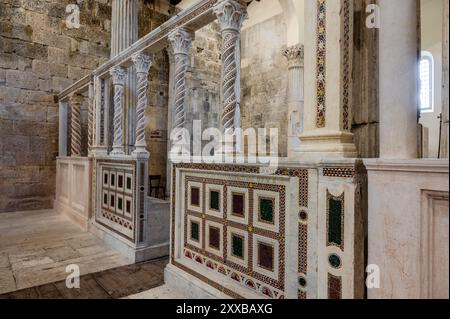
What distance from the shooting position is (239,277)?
7.43 feet

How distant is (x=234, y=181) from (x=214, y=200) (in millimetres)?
316

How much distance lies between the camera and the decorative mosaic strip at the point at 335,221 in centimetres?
164

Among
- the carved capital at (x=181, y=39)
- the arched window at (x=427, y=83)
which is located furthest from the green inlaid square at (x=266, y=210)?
the arched window at (x=427, y=83)

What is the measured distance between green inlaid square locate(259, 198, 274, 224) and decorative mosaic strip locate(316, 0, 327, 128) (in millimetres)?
619

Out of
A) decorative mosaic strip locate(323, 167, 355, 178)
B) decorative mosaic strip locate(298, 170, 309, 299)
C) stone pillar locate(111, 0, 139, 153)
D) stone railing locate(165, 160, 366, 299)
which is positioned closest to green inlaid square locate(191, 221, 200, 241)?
stone railing locate(165, 160, 366, 299)

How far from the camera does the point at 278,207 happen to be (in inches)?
78.3

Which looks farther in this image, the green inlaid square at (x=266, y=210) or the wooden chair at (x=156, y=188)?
the wooden chair at (x=156, y=188)

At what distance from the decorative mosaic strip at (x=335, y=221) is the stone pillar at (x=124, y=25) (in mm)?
5137

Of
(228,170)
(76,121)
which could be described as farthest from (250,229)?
(76,121)

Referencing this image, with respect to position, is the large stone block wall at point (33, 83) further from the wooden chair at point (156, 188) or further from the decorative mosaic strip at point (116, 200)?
the decorative mosaic strip at point (116, 200)

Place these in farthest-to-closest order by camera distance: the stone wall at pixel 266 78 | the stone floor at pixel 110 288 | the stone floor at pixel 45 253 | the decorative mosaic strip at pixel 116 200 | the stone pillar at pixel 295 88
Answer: the stone wall at pixel 266 78 < the stone pillar at pixel 295 88 < the decorative mosaic strip at pixel 116 200 < the stone floor at pixel 45 253 < the stone floor at pixel 110 288

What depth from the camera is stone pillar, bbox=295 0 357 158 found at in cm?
178
